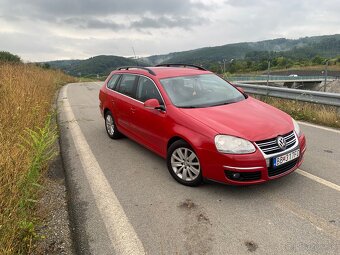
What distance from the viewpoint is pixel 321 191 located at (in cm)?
426

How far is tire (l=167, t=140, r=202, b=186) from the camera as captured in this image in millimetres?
4422

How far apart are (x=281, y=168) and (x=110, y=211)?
2251 mm

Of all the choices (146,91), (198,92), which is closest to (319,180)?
(198,92)

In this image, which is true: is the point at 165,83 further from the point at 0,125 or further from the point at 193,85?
the point at 0,125

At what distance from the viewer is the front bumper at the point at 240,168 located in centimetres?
395

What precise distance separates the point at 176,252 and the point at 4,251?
1.50 metres

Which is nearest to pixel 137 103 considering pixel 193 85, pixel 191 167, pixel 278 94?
pixel 193 85

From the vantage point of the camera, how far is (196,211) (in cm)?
387

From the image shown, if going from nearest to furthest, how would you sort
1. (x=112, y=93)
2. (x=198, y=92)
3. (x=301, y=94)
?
(x=198, y=92)
(x=112, y=93)
(x=301, y=94)

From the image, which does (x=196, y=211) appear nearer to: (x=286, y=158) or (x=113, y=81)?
(x=286, y=158)

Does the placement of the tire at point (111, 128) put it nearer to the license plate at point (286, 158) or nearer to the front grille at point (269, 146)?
the front grille at point (269, 146)

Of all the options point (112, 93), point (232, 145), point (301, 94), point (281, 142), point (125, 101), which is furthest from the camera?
point (301, 94)

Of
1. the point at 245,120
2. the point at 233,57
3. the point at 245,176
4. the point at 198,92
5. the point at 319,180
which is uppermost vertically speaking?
the point at 198,92

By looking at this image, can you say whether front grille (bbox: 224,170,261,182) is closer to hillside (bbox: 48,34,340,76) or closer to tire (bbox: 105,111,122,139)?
tire (bbox: 105,111,122,139)
